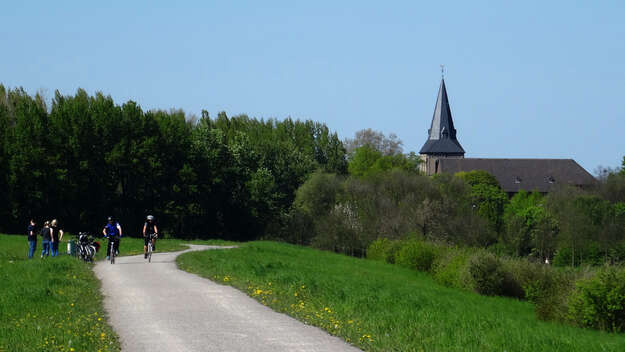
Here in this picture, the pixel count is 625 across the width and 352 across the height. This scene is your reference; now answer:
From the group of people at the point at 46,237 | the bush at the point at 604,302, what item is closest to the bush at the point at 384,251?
the group of people at the point at 46,237

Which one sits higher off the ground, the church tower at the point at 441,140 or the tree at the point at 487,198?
the church tower at the point at 441,140

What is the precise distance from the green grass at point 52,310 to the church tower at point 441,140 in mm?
122963

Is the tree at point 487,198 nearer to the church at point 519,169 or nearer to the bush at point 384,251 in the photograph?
the church at point 519,169

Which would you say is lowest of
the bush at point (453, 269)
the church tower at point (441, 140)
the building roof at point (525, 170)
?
the bush at point (453, 269)

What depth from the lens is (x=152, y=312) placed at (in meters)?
14.4

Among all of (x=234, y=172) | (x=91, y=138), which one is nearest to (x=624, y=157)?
(x=234, y=172)

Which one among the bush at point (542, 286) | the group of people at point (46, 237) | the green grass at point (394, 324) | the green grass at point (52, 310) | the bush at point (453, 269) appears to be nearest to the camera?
the green grass at point (52, 310)

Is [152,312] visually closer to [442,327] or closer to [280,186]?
[442,327]

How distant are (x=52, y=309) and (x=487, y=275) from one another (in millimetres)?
21936

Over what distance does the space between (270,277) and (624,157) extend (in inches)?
4154

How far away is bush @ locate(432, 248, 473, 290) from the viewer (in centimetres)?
3350

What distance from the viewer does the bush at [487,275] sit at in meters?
32.5

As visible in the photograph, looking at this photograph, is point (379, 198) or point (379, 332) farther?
point (379, 198)

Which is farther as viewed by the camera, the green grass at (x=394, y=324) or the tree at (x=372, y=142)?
the tree at (x=372, y=142)
